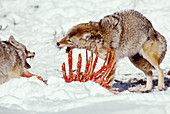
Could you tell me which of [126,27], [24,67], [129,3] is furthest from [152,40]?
[129,3]

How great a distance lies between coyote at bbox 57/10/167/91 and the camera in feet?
18.6

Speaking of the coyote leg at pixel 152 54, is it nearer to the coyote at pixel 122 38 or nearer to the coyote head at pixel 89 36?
the coyote at pixel 122 38

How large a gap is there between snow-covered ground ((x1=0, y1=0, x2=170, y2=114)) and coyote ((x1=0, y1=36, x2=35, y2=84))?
2.57 feet

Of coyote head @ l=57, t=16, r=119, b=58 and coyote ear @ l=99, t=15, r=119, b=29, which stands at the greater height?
coyote ear @ l=99, t=15, r=119, b=29

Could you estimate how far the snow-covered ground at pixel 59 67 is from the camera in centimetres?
305

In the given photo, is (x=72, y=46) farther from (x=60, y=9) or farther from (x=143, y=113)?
(x=60, y=9)

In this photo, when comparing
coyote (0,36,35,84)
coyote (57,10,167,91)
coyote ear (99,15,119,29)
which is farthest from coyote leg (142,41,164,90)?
coyote (0,36,35,84)

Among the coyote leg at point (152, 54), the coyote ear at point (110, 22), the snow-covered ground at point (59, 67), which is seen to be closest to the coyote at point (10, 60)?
the snow-covered ground at point (59, 67)

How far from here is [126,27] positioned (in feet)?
19.3

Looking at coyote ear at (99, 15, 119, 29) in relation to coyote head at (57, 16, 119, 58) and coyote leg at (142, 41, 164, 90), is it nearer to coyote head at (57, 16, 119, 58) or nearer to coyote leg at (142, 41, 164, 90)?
coyote head at (57, 16, 119, 58)

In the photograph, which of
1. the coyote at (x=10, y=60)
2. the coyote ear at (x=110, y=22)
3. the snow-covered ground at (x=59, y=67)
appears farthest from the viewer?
the coyote ear at (x=110, y=22)

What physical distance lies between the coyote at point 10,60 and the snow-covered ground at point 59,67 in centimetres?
78

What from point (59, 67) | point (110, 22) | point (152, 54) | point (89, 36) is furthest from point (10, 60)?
point (152, 54)

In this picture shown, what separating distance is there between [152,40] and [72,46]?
72.1 inches
